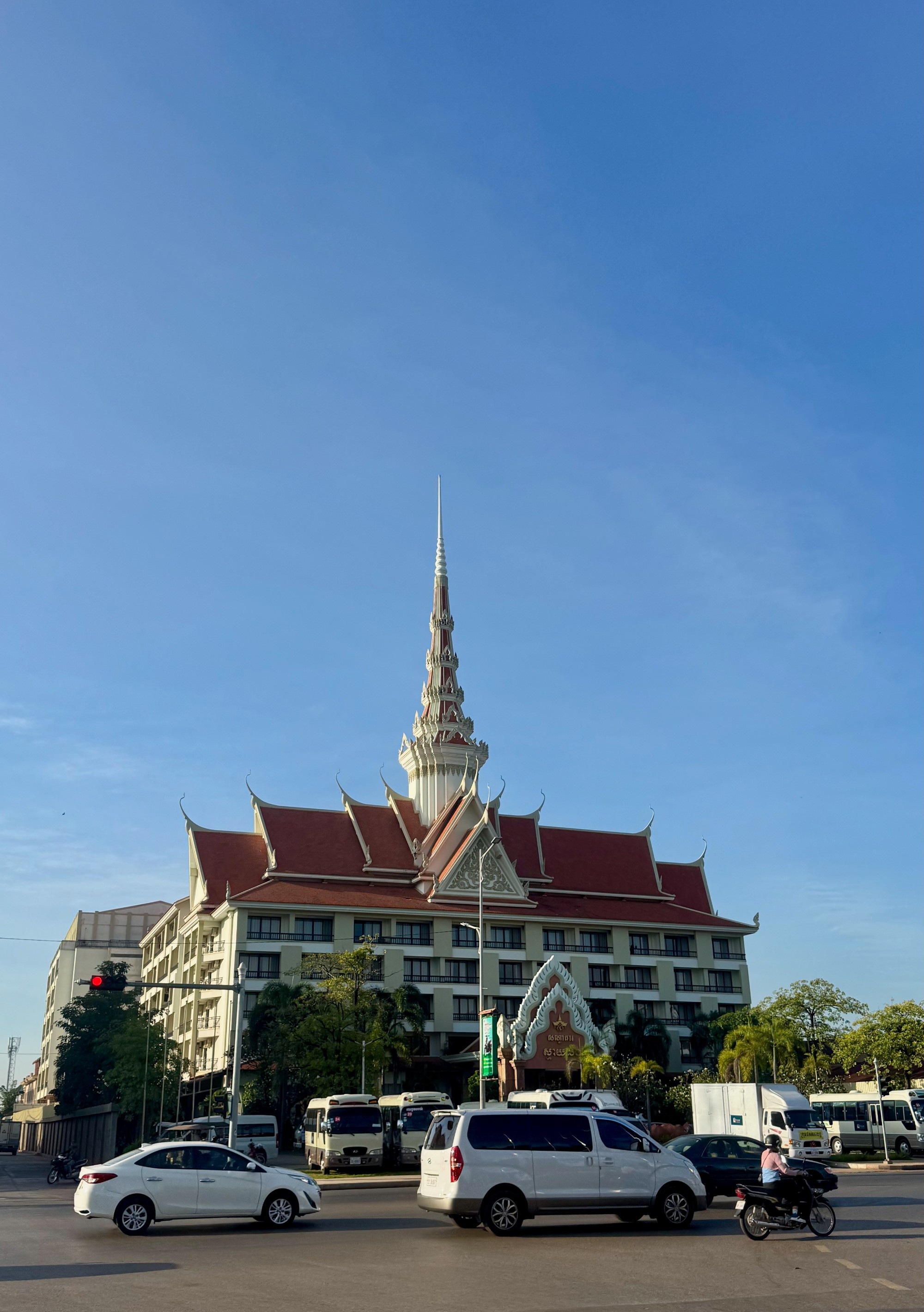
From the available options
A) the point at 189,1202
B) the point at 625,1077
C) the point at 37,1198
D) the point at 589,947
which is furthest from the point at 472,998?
the point at 189,1202

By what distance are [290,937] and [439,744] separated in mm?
17827

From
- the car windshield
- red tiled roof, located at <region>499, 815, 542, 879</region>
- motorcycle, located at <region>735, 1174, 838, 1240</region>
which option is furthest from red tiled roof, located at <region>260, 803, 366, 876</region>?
motorcycle, located at <region>735, 1174, 838, 1240</region>

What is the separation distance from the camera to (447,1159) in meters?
16.2

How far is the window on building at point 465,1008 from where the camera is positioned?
6041 cm

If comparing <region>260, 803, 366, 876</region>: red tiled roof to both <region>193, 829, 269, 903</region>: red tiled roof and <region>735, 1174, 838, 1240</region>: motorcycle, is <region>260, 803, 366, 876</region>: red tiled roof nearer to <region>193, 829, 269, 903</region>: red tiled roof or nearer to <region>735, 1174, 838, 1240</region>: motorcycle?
<region>193, 829, 269, 903</region>: red tiled roof

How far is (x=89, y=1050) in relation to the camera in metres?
73.3

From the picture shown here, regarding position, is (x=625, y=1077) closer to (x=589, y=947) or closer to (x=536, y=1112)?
(x=589, y=947)

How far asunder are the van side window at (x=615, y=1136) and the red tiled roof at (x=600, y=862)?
170 feet

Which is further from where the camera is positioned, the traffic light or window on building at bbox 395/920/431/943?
window on building at bbox 395/920/431/943

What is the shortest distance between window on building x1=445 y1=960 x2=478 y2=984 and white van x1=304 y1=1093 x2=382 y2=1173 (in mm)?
27195

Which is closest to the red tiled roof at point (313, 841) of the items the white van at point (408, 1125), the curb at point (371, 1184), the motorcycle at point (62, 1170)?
the motorcycle at point (62, 1170)

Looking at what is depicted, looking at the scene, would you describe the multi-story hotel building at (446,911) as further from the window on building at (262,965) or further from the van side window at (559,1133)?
the van side window at (559,1133)

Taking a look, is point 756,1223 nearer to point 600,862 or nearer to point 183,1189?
point 183,1189

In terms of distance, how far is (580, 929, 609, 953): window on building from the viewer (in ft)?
216
